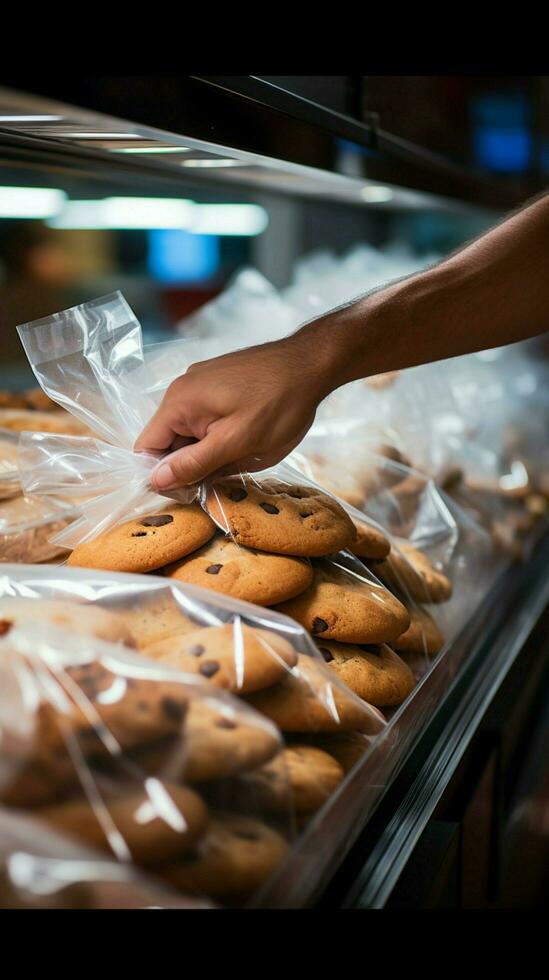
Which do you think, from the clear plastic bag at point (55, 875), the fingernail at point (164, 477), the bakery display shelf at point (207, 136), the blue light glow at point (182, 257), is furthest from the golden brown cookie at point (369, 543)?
the blue light glow at point (182, 257)

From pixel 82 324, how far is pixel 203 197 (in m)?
1.19

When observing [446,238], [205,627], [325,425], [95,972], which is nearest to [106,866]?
[95,972]

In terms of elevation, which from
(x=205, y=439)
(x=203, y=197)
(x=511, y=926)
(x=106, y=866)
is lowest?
(x=511, y=926)

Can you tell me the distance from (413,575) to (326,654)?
325mm

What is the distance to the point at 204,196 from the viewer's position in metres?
2.22

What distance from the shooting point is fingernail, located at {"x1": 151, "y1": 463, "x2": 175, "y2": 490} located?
100cm

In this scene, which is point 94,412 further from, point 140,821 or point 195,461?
point 140,821

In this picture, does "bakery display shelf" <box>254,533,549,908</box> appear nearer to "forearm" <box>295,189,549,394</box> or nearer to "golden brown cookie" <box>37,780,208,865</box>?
"golden brown cookie" <box>37,780,208,865</box>

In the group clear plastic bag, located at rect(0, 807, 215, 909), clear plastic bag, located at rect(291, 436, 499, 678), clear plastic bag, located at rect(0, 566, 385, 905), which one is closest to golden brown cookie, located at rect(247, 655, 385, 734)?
clear plastic bag, located at rect(0, 566, 385, 905)

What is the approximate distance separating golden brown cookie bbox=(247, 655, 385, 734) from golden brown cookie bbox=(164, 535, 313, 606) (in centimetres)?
11

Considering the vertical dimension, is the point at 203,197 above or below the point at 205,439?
above

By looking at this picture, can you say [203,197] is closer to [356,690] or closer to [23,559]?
[23,559]

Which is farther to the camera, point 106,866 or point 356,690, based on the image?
point 356,690

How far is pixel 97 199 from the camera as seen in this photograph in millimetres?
2117
